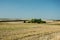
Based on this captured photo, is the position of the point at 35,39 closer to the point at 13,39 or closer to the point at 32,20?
the point at 13,39

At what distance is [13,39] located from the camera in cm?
1823

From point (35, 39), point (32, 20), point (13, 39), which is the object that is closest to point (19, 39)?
point (13, 39)

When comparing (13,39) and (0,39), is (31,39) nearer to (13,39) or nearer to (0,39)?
(13,39)

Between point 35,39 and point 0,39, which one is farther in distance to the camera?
point 35,39

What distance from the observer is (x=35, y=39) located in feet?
64.2

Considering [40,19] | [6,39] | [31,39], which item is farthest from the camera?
[40,19]

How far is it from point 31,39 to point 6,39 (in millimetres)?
2948

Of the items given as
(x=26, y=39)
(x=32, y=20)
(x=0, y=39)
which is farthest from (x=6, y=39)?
(x=32, y=20)

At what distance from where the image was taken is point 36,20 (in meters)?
85.8

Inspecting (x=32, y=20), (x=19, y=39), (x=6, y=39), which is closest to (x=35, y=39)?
(x=19, y=39)

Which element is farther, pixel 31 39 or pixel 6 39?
pixel 31 39

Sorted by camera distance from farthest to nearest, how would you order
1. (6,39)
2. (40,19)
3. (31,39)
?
(40,19), (31,39), (6,39)

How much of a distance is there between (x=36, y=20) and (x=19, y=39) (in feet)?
221

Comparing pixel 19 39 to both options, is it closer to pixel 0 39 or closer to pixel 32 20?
pixel 0 39
